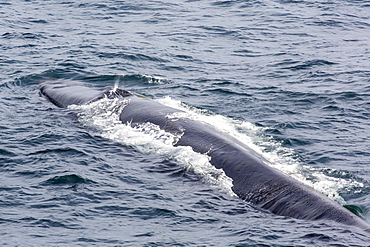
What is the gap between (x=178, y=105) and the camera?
861 inches

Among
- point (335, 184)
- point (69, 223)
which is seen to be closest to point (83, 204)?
point (69, 223)

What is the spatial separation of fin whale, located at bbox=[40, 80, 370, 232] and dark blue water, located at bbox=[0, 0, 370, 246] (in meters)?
0.36

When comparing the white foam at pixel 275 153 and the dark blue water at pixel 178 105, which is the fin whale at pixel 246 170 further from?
the white foam at pixel 275 153

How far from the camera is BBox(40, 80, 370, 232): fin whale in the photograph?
12.6 metres

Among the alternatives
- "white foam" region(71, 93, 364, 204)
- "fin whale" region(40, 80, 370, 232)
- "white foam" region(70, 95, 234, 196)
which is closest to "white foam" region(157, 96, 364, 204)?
"white foam" region(71, 93, 364, 204)

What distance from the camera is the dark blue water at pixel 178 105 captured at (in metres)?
12.6

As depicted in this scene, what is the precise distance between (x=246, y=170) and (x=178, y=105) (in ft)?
25.6

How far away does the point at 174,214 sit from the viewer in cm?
1314

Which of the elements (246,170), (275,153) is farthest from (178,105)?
(246,170)

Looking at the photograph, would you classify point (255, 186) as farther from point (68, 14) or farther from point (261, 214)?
point (68, 14)

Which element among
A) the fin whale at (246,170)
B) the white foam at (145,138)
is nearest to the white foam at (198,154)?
the white foam at (145,138)

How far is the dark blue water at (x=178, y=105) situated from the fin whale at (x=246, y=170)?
362 mm

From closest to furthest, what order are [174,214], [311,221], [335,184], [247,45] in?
[311,221] → [174,214] → [335,184] → [247,45]

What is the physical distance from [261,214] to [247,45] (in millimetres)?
19014
